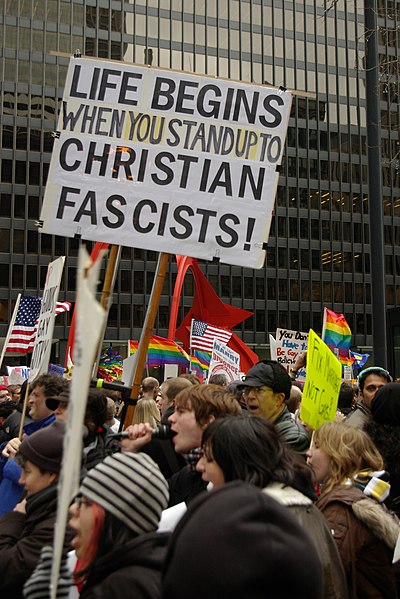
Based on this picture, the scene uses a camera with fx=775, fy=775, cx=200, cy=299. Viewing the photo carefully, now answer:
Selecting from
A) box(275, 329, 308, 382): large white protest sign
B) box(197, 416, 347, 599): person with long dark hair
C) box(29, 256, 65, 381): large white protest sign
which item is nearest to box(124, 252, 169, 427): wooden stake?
box(29, 256, 65, 381): large white protest sign

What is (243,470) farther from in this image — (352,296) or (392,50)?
(352,296)

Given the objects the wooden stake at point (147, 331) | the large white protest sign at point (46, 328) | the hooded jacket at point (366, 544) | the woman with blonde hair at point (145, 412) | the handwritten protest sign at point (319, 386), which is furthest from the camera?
the woman with blonde hair at point (145, 412)

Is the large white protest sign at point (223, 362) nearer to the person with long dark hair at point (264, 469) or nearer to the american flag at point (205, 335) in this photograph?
the american flag at point (205, 335)

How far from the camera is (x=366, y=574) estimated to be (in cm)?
343

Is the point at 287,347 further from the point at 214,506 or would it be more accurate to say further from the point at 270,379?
the point at 214,506

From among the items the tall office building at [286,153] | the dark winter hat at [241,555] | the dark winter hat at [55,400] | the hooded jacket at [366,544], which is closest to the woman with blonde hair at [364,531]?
the hooded jacket at [366,544]

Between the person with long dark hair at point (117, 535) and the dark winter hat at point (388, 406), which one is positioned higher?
the dark winter hat at point (388, 406)

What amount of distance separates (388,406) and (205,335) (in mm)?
10556

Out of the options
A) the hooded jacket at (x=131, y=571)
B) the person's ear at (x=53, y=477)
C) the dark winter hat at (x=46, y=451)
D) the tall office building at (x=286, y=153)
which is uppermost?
the tall office building at (x=286, y=153)

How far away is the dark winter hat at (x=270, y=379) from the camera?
16.4 ft

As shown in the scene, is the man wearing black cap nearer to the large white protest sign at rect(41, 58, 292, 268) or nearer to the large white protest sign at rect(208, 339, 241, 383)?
the large white protest sign at rect(41, 58, 292, 268)

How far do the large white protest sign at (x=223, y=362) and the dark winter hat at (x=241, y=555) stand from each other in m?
11.4

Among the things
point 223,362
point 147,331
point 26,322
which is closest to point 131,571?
point 147,331

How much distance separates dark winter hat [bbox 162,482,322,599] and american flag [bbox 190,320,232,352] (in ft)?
42.2
